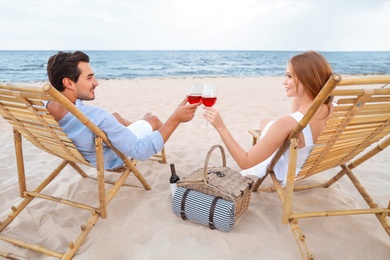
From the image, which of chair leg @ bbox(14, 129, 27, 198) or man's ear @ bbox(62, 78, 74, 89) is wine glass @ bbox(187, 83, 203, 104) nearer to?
man's ear @ bbox(62, 78, 74, 89)

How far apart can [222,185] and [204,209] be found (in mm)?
231

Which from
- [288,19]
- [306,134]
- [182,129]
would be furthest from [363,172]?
[288,19]

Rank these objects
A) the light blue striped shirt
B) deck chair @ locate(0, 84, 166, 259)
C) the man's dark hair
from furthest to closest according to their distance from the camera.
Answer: the man's dark hair < the light blue striped shirt < deck chair @ locate(0, 84, 166, 259)

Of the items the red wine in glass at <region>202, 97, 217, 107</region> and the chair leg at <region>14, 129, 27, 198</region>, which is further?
the chair leg at <region>14, 129, 27, 198</region>

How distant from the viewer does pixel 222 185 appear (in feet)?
7.72

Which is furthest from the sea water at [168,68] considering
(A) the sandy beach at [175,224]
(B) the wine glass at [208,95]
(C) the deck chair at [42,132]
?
(B) the wine glass at [208,95]

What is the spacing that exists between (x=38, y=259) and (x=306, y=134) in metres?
2.04

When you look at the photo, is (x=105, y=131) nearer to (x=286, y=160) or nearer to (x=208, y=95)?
(x=208, y=95)

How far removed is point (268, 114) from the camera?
6.31 meters

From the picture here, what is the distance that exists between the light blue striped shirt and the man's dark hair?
0.21m

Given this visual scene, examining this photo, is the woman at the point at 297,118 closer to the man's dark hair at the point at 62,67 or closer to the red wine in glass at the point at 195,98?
the red wine in glass at the point at 195,98

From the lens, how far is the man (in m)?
2.21

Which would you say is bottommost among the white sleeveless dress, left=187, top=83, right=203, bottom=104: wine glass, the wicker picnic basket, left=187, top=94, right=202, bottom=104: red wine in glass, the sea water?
the sea water

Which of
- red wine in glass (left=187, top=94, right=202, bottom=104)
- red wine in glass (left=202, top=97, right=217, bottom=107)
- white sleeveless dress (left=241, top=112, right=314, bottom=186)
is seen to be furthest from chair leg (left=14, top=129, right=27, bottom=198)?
white sleeveless dress (left=241, top=112, right=314, bottom=186)
